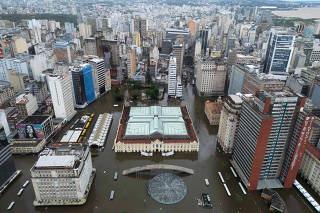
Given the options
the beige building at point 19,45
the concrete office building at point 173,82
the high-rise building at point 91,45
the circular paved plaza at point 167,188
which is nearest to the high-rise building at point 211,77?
the concrete office building at point 173,82

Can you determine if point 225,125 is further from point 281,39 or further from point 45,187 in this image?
point 281,39

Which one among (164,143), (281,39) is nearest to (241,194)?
(164,143)

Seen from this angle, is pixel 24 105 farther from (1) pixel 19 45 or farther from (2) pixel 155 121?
(1) pixel 19 45

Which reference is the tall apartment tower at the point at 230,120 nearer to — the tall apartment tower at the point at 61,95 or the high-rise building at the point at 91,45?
the tall apartment tower at the point at 61,95

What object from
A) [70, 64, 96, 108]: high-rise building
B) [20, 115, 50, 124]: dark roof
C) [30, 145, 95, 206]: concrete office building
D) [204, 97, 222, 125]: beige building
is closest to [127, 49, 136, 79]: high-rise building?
[70, 64, 96, 108]: high-rise building

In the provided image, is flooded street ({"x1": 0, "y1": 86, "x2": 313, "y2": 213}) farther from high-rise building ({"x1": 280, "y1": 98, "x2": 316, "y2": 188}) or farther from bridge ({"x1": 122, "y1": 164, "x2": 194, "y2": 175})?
high-rise building ({"x1": 280, "y1": 98, "x2": 316, "y2": 188})
